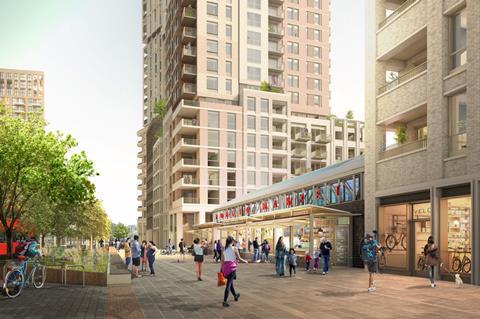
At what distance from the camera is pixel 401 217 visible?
25188 millimetres

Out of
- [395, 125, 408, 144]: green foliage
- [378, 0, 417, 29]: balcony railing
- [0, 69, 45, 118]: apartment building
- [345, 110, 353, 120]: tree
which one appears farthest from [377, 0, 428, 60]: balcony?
[0, 69, 45, 118]: apartment building

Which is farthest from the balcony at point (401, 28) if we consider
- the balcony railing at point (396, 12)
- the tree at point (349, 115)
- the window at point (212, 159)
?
the tree at point (349, 115)

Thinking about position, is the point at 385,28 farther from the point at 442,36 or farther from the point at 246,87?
the point at 246,87

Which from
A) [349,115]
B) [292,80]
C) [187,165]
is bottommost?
[187,165]

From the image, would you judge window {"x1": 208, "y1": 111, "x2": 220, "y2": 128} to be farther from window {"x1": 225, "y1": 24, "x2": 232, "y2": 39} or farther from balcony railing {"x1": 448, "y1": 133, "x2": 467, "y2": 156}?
balcony railing {"x1": 448, "y1": 133, "x2": 467, "y2": 156}

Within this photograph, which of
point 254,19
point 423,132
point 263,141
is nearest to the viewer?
point 423,132

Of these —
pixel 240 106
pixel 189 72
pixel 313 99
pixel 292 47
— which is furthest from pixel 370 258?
pixel 292 47

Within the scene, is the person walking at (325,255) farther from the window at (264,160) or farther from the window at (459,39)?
the window at (264,160)

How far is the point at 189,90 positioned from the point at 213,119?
6004 mm

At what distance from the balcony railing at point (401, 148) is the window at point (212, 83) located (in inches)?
2112

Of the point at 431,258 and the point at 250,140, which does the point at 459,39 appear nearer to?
the point at 431,258

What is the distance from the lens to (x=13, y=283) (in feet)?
51.9

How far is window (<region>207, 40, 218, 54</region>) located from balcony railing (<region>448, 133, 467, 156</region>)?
2400 inches

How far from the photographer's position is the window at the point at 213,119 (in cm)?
7688
